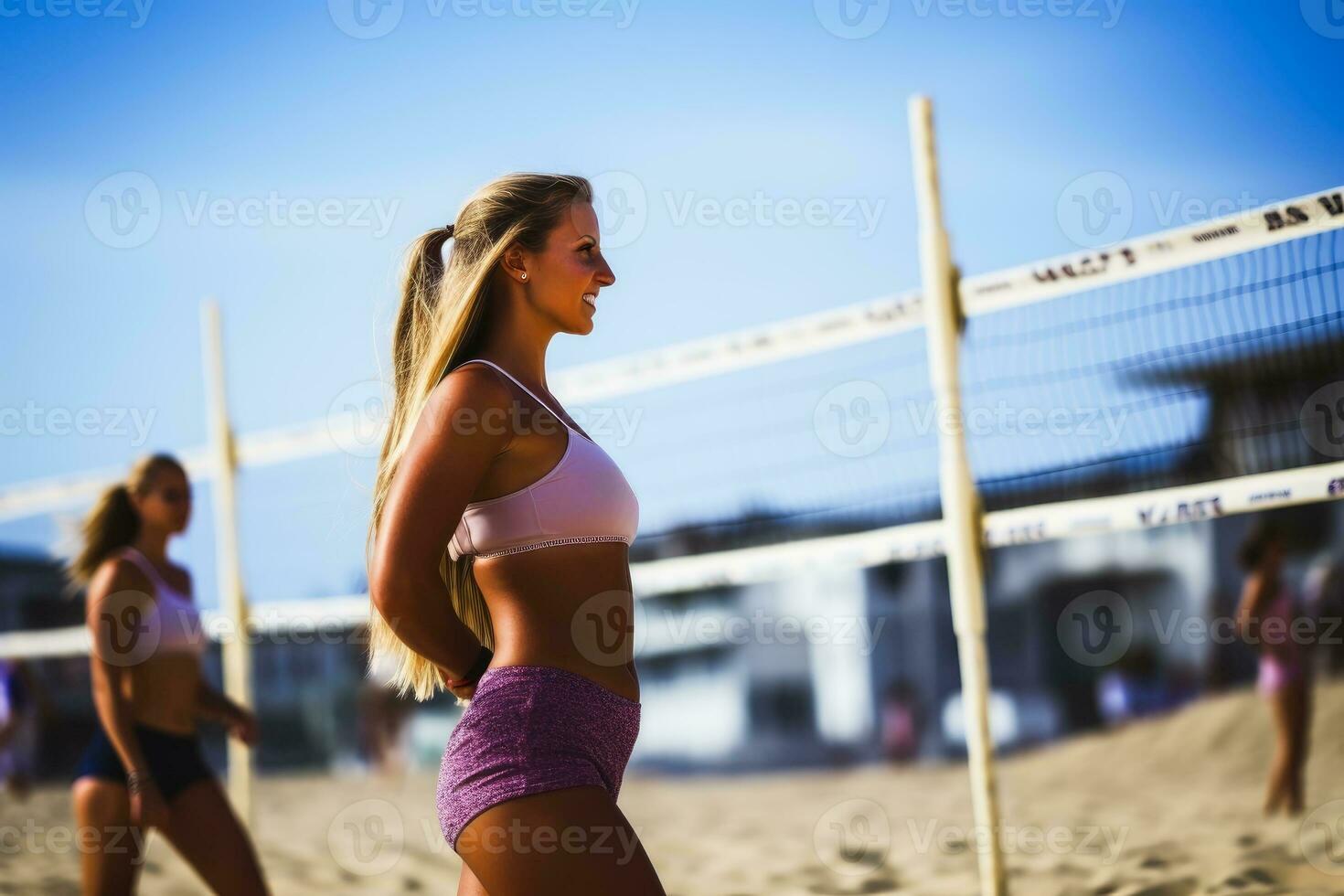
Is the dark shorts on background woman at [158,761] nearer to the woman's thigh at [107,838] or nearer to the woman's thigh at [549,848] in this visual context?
the woman's thigh at [107,838]

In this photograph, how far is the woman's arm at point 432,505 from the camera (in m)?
1.61

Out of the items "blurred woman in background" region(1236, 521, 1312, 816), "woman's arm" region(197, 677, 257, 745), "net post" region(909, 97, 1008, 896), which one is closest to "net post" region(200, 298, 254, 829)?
"woman's arm" region(197, 677, 257, 745)

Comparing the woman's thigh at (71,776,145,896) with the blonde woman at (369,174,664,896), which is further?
the woman's thigh at (71,776,145,896)

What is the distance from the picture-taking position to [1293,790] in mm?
6129

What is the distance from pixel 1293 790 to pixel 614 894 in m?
5.64

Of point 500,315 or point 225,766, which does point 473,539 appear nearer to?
point 500,315

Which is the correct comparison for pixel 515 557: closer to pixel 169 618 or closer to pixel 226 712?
pixel 169 618

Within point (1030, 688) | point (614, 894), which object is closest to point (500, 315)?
point (614, 894)

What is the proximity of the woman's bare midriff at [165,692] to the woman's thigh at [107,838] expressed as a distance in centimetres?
20

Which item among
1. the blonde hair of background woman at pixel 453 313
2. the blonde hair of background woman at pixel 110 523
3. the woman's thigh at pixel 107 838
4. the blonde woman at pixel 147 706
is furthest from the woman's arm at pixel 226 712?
the blonde hair of background woman at pixel 453 313

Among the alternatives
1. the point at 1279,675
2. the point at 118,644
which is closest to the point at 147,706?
the point at 118,644

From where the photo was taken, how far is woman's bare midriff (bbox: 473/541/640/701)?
168 centimetres

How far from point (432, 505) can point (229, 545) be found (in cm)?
330

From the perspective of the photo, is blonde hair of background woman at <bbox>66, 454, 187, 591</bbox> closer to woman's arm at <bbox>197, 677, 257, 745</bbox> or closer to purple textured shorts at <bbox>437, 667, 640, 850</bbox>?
woman's arm at <bbox>197, 677, 257, 745</bbox>
